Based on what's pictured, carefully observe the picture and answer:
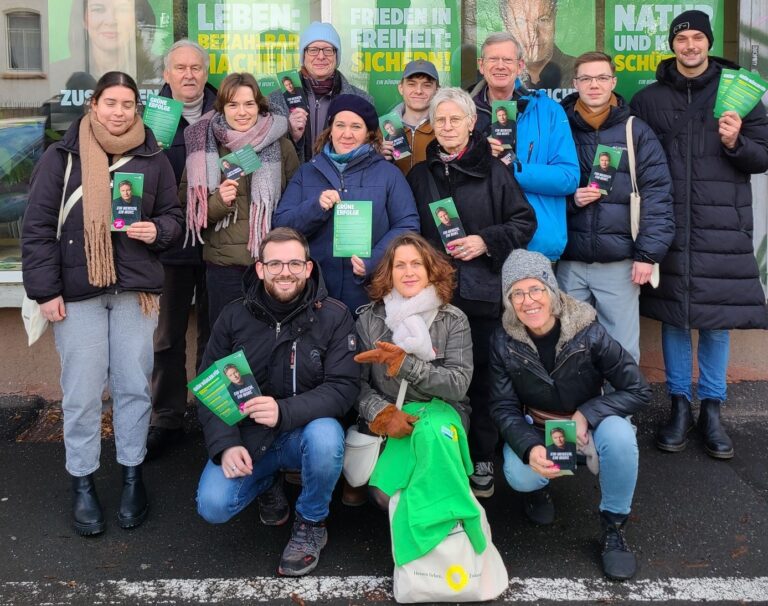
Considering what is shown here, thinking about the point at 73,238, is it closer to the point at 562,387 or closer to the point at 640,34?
the point at 562,387

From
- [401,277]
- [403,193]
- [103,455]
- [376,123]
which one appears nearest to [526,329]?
[401,277]

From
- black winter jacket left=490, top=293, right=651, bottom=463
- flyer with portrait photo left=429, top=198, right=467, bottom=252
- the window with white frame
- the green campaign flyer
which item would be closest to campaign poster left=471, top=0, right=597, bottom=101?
flyer with portrait photo left=429, top=198, right=467, bottom=252

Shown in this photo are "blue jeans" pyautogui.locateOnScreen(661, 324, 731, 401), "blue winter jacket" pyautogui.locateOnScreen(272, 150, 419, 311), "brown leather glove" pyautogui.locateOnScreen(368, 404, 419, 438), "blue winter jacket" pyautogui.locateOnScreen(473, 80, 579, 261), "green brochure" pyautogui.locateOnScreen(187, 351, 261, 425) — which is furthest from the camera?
"blue jeans" pyautogui.locateOnScreen(661, 324, 731, 401)

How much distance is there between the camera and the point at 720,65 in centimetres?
458

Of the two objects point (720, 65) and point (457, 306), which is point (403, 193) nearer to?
point (457, 306)

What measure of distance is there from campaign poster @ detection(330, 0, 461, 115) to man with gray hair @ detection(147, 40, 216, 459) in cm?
120

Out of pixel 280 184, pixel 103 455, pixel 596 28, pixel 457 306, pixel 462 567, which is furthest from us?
pixel 596 28

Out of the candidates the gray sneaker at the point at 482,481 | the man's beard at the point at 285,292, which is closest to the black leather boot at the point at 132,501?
the man's beard at the point at 285,292

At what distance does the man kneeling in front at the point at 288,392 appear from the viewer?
136 inches

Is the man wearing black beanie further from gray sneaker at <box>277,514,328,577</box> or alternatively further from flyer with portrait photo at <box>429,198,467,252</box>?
gray sneaker at <box>277,514,328,577</box>

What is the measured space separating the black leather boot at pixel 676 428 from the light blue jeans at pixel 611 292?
19.1 inches

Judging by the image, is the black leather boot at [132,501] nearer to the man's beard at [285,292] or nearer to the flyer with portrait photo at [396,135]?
the man's beard at [285,292]

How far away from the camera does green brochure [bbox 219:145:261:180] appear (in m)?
4.11

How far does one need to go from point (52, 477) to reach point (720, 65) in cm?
438
